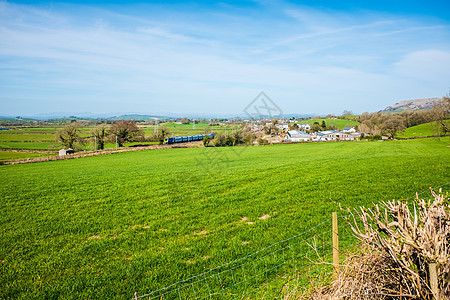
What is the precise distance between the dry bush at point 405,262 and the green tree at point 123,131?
70.4 m

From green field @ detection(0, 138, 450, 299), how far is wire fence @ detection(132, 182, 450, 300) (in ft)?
1.22

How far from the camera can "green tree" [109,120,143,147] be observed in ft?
224

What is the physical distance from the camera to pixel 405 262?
2568mm

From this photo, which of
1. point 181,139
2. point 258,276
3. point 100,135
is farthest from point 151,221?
point 181,139

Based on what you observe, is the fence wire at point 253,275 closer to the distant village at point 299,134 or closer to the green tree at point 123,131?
the distant village at point 299,134

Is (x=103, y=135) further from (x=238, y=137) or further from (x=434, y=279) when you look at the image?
(x=434, y=279)

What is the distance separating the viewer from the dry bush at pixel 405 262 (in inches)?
97.8

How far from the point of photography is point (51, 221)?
34.9ft

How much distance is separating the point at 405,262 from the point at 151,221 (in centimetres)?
920

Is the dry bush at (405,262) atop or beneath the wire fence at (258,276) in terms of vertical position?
atop

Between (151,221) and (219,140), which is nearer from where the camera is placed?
(151,221)

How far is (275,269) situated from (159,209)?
22.7 ft

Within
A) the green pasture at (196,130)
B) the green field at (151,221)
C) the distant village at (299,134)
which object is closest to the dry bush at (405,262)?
the green field at (151,221)

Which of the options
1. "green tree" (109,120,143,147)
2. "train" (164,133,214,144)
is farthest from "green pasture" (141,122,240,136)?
"green tree" (109,120,143,147)
